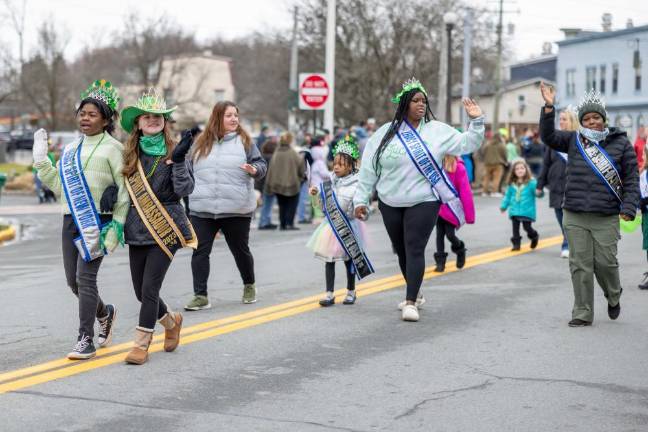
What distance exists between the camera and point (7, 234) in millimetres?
18719

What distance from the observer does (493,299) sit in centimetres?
1014

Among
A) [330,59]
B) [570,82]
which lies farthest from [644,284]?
[570,82]

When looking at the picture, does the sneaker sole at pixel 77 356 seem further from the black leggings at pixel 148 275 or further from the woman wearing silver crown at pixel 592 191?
the woman wearing silver crown at pixel 592 191

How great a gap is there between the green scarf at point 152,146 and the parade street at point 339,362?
1378mm

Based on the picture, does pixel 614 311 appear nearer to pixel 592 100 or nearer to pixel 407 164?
pixel 592 100

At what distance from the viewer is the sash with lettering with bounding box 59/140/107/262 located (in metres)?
7.04

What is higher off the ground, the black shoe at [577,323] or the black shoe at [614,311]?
the black shoe at [614,311]

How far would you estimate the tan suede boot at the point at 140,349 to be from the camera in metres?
7.09

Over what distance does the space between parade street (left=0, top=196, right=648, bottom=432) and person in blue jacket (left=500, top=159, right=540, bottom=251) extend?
2.30 meters

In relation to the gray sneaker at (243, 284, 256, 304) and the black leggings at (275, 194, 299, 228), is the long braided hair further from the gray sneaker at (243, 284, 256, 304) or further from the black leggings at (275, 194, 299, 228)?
the black leggings at (275, 194, 299, 228)

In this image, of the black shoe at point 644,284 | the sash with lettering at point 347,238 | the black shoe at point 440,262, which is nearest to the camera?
the sash with lettering at point 347,238

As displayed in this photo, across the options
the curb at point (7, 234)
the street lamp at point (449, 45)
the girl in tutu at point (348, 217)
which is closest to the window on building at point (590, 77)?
the street lamp at point (449, 45)

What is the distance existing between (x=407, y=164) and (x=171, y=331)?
7.85 ft

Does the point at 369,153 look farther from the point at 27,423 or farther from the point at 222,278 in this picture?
the point at 27,423
